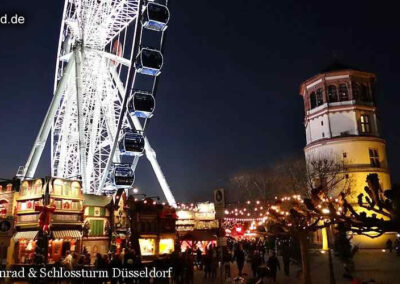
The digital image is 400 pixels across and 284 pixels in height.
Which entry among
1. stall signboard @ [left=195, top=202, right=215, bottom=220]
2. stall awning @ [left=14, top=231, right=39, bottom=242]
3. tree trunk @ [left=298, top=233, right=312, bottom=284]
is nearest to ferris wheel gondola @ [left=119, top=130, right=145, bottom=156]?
stall awning @ [left=14, top=231, right=39, bottom=242]

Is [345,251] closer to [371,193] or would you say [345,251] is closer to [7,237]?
[371,193]

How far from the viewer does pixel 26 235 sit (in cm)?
2075

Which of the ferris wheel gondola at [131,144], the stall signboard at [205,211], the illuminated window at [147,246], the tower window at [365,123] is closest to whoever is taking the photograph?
the illuminated window at [147,246]

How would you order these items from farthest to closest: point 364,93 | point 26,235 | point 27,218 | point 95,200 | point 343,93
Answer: point 364,93 → point 343,93 → point 95,200 → point 27,218 → point 26,235

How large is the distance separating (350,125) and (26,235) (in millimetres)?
36015

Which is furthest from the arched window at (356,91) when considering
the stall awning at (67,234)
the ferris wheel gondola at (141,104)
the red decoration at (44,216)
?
the red decoration at (44,216)

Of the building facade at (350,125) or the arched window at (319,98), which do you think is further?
the arched window at (319,98)

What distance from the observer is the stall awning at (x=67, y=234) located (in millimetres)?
21255

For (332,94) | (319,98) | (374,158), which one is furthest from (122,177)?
(374,158)

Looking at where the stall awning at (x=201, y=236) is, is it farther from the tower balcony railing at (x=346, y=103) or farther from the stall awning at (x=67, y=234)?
the tower balcony railing at (x=346, y=103)

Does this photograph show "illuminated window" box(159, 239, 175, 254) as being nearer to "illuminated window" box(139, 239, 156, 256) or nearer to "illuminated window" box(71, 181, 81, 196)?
"illuminated window" box(139, 239, 156, 256)

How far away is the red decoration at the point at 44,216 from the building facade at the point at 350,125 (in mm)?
32260

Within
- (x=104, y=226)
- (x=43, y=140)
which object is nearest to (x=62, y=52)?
(x=43, y=140)

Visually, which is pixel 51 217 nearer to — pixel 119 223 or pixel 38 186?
pixel 38 186
